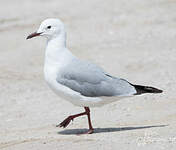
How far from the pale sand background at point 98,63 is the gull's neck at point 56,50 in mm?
963

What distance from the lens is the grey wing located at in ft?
24.5

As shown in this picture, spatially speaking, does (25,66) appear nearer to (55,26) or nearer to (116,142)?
(55,26)

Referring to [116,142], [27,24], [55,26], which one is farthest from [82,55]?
[116,142]

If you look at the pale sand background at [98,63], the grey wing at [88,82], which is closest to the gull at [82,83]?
the grey wing at [88,82]

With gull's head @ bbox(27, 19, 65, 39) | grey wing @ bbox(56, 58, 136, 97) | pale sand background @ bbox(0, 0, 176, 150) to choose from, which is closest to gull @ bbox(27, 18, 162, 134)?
grey wing @ bbox(56, 58, 136, 97)

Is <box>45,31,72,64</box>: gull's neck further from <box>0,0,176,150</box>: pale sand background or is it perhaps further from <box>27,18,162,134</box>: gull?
<box>0,0,176,150</box>: pale sand background

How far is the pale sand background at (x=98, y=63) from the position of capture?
7320mm

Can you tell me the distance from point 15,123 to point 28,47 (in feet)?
18.4

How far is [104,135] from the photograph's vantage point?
7.36 metres

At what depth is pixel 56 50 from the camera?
304 inches

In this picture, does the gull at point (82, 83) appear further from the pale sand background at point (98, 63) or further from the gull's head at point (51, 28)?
the pale sand background at point (98, 63)

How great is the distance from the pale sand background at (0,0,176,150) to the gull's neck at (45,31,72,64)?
0.96m

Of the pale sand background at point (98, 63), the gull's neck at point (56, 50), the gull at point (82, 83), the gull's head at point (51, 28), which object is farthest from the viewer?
the gull's head at point (51, 28)

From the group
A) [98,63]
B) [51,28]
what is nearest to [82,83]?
[51,28]
